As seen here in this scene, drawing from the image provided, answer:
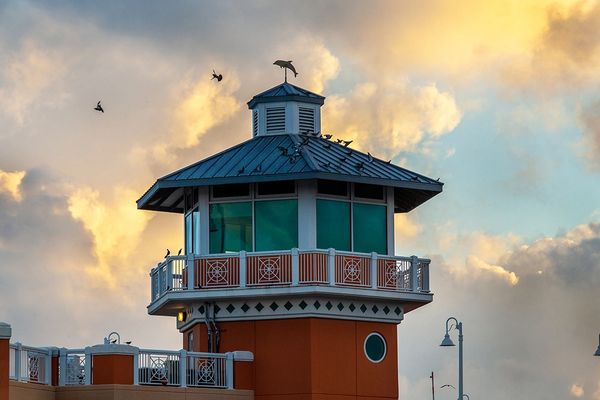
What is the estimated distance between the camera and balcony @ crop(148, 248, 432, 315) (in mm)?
60156

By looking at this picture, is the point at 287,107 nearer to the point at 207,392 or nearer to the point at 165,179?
the point at 165,179

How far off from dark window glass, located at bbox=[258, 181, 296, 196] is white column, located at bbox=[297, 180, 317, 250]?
257mm

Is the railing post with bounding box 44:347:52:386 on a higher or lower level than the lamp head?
lower

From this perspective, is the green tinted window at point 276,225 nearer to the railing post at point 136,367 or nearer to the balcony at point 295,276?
the balcony at point 295,276

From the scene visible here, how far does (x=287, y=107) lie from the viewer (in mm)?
64312

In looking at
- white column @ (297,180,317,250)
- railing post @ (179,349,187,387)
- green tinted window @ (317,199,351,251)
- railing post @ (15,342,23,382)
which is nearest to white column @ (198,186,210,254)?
white column @ (297,180,317,250)

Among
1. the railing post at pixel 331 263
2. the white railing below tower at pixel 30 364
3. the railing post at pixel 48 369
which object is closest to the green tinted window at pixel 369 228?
the railing post at pixel 331 263

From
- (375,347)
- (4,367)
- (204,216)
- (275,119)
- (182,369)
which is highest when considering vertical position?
(275,119)

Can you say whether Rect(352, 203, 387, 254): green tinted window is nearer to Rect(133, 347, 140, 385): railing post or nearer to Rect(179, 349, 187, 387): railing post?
Rect(179, 349, 187, 387): railing post

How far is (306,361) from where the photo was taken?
60156 millimetres

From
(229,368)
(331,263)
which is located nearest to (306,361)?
(229,368)

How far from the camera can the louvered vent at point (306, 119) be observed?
6438 cm

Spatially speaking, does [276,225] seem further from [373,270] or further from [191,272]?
[373,270]

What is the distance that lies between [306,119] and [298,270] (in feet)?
20.1
